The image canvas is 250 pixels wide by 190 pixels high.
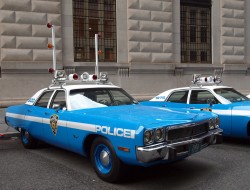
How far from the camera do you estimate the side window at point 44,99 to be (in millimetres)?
6594

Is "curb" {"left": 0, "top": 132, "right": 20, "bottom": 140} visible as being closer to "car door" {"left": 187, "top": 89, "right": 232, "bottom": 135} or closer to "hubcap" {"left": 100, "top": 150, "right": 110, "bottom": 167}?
"hubcap" {"left": 100, "top": 150, "right": 110, "bottom": 167}

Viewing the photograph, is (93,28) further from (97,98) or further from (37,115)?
(97,98)

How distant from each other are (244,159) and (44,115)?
3988 millimetres

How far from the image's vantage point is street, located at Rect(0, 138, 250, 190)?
4582mm

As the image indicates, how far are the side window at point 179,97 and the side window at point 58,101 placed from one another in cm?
342

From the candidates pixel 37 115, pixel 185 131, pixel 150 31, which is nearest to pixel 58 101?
pixel 37 115

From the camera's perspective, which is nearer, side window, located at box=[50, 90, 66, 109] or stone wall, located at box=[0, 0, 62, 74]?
side window, located at box=[50, 90, 66, 109]

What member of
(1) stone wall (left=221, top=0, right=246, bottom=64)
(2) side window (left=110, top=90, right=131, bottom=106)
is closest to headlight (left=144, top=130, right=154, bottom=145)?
(2) side window (left=110, top=90, right=131, bottom=106)

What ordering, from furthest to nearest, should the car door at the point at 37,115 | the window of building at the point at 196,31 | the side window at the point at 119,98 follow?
1. the window of building at the point at 196,31
2. the car door at the point at 37,115
3. the side window at the point at 119,98

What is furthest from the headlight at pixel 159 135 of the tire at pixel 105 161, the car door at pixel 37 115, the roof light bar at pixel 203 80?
the roof light bar at pixel 203 80

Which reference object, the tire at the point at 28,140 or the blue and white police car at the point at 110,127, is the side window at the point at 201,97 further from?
the tire at the point at 28,140

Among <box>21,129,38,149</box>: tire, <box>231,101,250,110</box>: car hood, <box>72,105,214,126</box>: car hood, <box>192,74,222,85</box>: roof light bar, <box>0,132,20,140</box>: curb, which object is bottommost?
<box>0,132,20,140</box>: curb

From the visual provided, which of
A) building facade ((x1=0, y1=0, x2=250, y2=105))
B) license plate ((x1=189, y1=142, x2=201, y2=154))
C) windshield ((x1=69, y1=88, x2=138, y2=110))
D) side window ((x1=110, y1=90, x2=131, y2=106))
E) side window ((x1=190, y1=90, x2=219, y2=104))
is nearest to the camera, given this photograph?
license plate ((x1=189, y1=142, x2=201, y2=154))

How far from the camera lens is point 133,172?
5.08 metres
